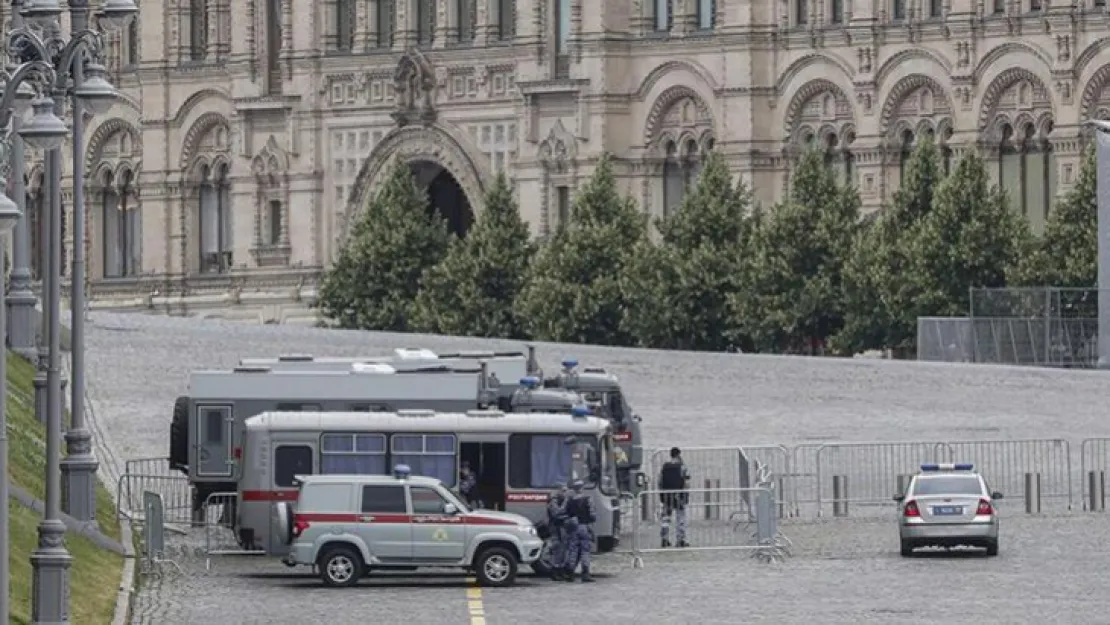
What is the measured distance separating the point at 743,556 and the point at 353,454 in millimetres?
5228

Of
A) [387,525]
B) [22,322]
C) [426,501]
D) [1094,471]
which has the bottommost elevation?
[387,525]

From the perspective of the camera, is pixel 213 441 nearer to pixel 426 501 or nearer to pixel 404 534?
pixel 426 501

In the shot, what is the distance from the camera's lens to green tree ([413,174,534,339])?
98.5 meters

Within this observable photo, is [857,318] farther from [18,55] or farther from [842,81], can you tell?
[18,55]

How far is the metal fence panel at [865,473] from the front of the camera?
2383 inches

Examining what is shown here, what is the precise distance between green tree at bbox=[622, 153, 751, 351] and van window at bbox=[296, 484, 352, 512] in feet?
144

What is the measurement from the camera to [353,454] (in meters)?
→ 52.8

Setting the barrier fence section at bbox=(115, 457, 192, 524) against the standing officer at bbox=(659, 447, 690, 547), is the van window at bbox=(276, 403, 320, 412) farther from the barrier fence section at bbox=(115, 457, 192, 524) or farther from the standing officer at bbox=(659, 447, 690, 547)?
the standing officer at bbox=(659, 447, 690, 547)

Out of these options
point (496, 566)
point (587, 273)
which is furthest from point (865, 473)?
point (587, 273)

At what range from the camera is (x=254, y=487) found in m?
52.6

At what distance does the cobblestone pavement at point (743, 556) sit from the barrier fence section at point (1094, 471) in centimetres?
88

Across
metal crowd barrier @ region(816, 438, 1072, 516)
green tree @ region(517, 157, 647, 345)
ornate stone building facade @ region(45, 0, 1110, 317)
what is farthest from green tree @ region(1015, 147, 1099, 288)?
metal crowd barrier @ region(816, 438, 1072, 516)

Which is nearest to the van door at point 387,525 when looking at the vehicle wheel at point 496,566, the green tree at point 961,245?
the vehicle wheel at point 496,566

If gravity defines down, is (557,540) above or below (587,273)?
below
